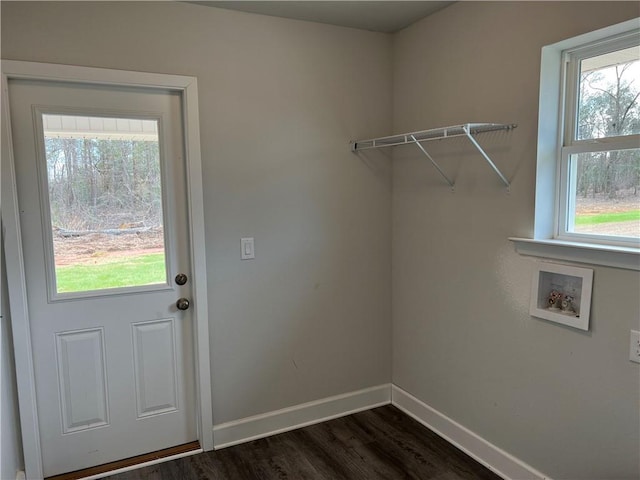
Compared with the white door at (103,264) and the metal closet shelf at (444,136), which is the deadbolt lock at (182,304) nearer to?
the white door at (103,264)

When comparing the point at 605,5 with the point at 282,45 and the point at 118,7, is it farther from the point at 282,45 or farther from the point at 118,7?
the point at 118,7

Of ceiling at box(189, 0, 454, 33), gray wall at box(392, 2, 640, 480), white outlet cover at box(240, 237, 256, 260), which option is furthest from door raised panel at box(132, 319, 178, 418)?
ceiling at box(189, 0, 454, 33)

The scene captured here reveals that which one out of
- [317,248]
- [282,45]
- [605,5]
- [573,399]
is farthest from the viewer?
[317,248]

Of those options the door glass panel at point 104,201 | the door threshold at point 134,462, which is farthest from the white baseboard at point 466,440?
the door glass panel at point 104,201

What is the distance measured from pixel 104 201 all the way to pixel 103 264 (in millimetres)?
314

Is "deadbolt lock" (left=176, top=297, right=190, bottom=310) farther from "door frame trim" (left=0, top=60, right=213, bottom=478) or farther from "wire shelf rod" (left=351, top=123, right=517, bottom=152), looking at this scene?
"wire shelf rod" (left=351, top=123, right=517, bottom=152)

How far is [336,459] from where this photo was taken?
2.37 m

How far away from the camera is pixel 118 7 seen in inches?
82.1

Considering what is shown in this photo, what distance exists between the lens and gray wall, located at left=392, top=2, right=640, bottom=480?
5.69 feet

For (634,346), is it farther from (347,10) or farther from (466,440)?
(347,10)

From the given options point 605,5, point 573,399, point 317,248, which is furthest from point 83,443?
point 605,5

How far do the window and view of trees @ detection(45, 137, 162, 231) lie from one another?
1.95 m

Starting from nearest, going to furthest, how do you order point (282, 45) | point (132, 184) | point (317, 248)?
point (132, 184) → point (282, 45) → point (317, 248)

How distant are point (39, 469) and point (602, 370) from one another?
2.55m
